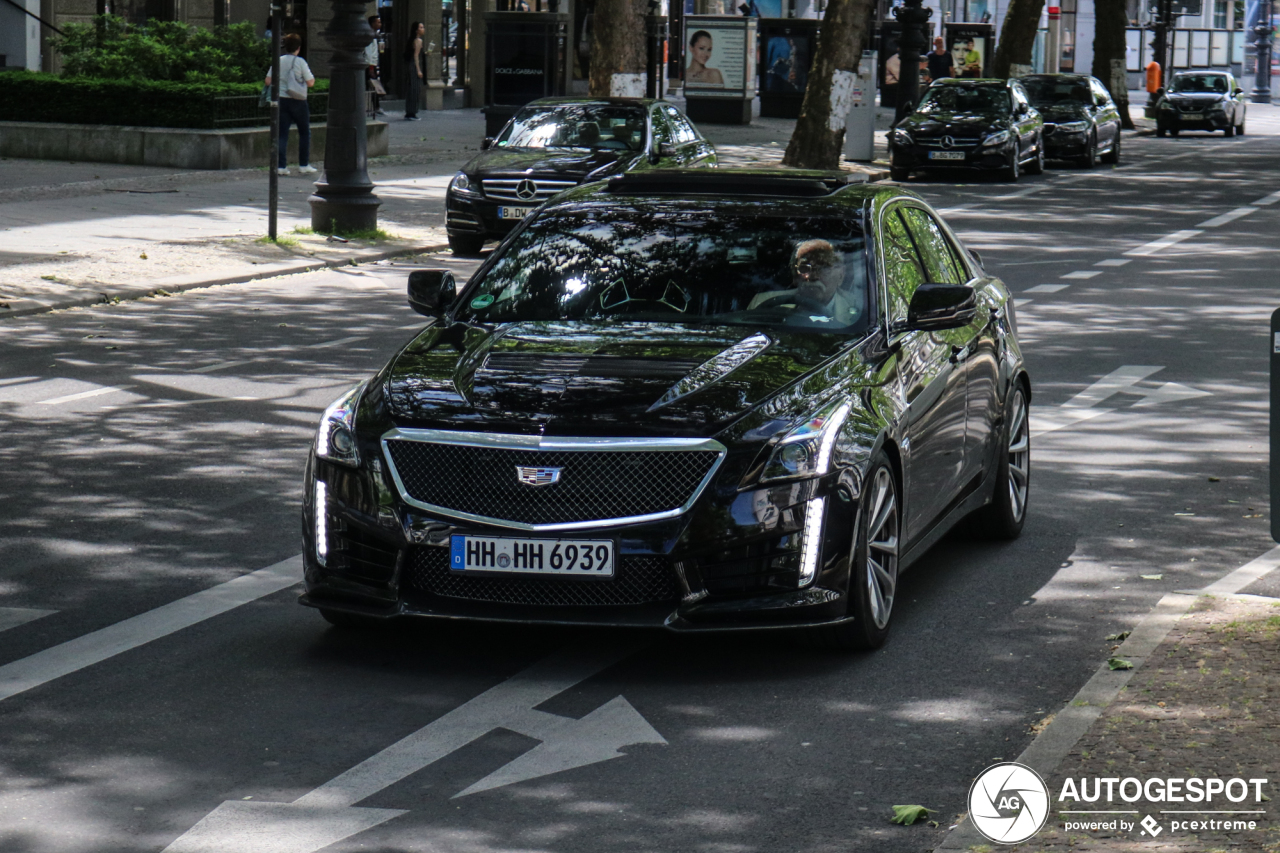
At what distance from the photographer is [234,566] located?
780 cm

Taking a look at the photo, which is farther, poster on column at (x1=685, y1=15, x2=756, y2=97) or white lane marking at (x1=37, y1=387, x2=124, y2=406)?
poster on column at (x1=685, y1=15, x2=756, y2=97)

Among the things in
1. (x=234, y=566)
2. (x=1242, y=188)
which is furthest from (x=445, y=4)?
(x=234, y=566)

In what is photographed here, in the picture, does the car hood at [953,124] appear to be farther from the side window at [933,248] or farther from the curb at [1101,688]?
the curb at [1101,688]

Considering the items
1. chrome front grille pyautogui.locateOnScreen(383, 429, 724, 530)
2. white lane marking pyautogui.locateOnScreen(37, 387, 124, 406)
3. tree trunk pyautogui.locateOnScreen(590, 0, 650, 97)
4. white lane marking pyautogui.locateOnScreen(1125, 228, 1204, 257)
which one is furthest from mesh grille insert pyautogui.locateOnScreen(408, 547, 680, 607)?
tree trunk pyautogui.locateOnScreen(590, 0, 650, 97)

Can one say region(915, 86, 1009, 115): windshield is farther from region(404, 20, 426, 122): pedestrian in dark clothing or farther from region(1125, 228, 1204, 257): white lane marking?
region(404, 20, 426, 122): pedestrian in dark clothing

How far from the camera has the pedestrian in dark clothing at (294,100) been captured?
2627cm

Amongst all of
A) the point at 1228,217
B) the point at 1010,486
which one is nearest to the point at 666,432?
the point at 1010,486

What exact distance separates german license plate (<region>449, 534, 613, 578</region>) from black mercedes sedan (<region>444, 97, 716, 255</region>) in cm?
1427

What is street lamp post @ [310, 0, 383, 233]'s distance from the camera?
20.0 meters

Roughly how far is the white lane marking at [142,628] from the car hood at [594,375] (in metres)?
1.11

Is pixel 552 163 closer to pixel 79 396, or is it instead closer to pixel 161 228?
pixel 161 228

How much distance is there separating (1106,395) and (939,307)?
5.46 m

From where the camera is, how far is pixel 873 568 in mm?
6551

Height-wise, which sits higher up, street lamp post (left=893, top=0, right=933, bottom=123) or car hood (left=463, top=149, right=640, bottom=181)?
street lamp post (left=893, top=0, right=933, bottom=123)
